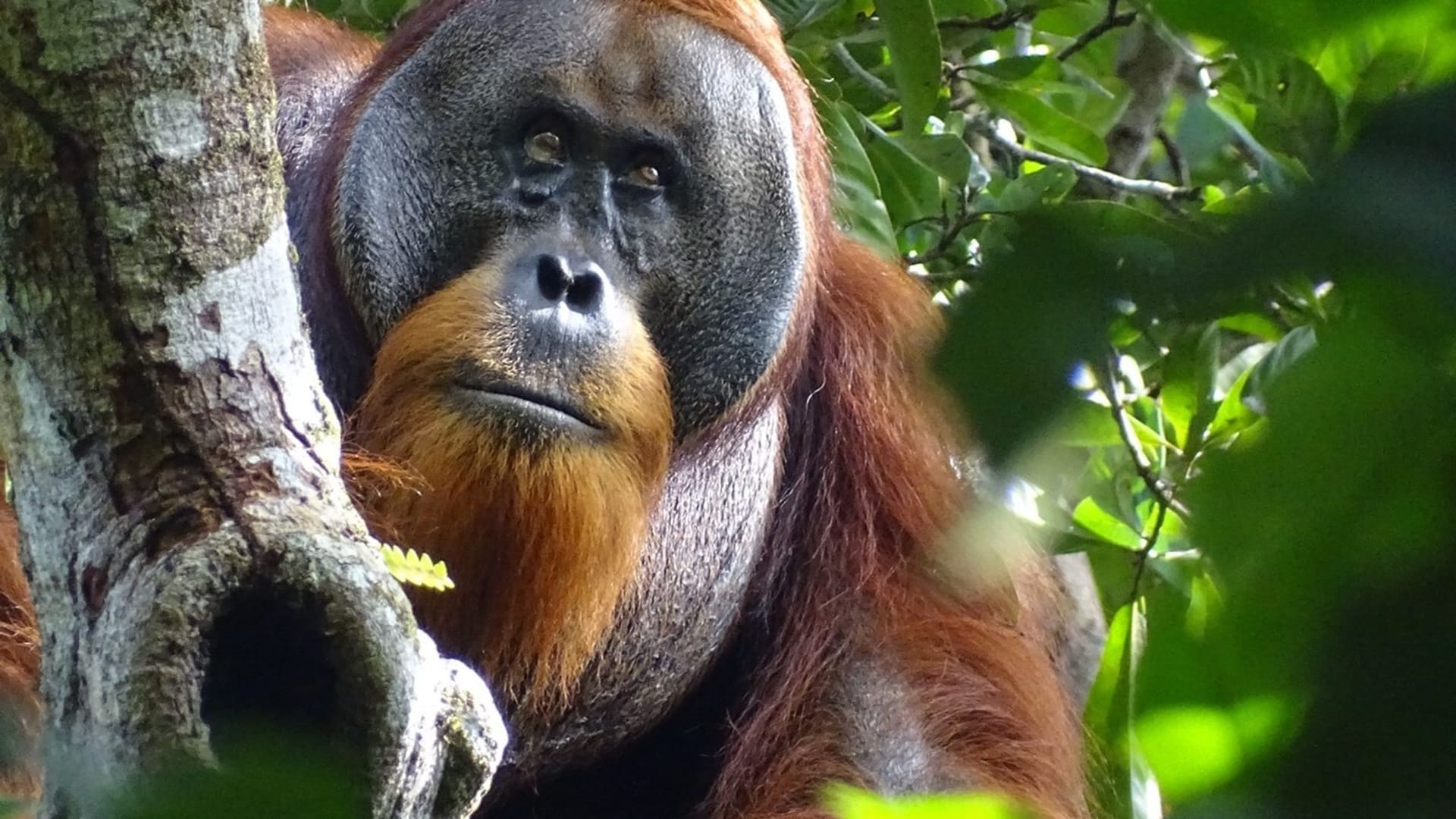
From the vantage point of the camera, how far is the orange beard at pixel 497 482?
2158 mm

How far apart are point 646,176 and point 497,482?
55 centimetres

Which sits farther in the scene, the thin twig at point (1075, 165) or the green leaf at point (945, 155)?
the green leaf at point (945, 155)

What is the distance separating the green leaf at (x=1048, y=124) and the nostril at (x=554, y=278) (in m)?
1.41

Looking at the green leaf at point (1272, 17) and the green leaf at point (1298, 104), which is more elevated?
the green leaf at point (1272, 17)

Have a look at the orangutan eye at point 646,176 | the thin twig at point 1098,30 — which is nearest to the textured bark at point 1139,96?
the thin twig at point 1098,30

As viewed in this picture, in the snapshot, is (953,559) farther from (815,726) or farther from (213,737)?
(815,726)

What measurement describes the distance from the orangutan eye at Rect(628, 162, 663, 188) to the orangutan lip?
1.39 ft

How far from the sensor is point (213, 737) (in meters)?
1.27

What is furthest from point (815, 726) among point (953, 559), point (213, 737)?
point (953, 559)

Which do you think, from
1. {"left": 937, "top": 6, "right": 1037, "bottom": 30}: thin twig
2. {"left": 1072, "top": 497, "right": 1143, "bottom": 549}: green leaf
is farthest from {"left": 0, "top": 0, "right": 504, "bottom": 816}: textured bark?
{"left": 937, "top": 6, "right": 1037, "bottom": 30}: thin twig

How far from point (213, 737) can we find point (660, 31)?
1507 mm

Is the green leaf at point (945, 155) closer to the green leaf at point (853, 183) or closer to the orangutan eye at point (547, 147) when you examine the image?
the green leaf at point (853, 183)

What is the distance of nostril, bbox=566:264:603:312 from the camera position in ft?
7.11

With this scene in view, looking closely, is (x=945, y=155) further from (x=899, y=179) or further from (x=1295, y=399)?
(x=1295, y=399)
